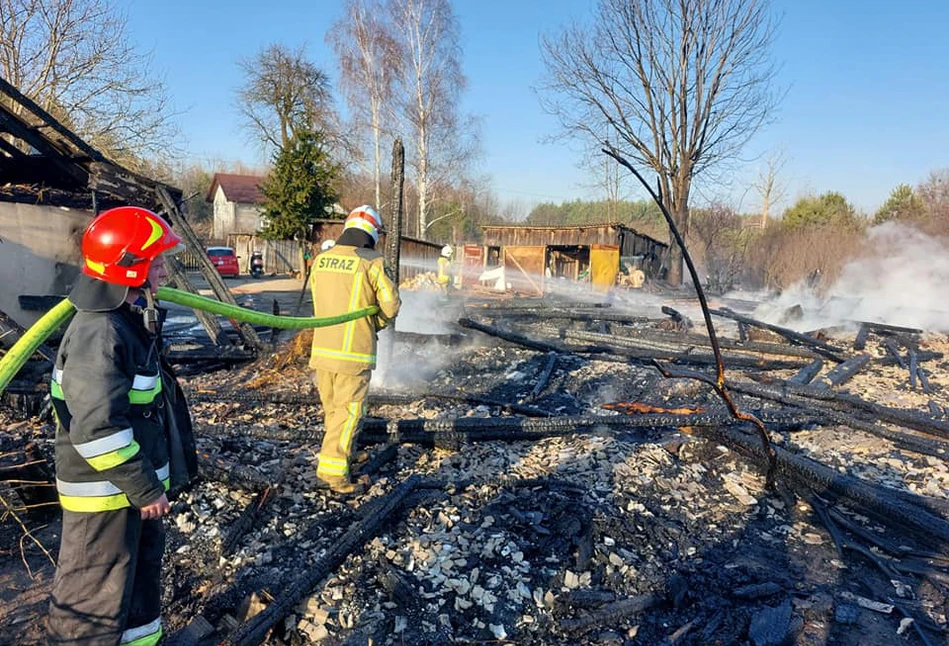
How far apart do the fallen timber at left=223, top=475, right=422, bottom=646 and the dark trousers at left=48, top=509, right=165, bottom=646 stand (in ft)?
1.88

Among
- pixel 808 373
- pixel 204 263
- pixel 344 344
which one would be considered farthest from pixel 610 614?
pixel 204 263

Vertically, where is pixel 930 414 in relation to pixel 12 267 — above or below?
below

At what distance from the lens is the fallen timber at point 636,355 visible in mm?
8469

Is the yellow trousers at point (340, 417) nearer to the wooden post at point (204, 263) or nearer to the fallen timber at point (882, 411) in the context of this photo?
the wooden post at point (204, 263)

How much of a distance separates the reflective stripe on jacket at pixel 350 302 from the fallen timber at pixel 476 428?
1.06m

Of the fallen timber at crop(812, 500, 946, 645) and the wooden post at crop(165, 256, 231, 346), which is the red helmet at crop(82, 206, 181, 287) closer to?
the fallen timber at crop(812, 500, 946, 645)

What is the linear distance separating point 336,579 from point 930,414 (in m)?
7.42

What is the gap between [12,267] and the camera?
10430mm

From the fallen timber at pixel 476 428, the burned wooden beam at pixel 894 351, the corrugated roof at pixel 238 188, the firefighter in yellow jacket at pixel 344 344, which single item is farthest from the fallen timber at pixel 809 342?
the corrugated roof at pixel 238 188

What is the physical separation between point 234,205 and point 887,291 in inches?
1783

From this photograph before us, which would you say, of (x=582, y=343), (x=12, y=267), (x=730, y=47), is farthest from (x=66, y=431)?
(x=730, y=47)

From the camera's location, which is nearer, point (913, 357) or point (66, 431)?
point (66, 431)

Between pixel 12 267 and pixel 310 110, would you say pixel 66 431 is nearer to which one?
pixel 12 267

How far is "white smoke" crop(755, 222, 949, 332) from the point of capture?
13.1 meters
